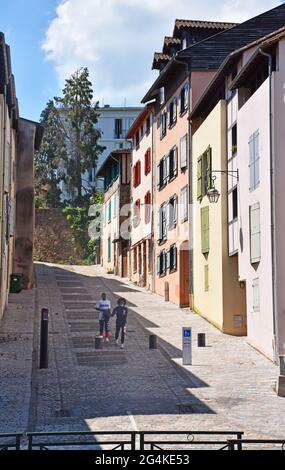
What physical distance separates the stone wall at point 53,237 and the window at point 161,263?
2084 centimetres

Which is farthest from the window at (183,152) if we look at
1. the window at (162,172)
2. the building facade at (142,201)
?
the building facade at (142,201)

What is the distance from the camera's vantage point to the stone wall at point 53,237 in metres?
56.1

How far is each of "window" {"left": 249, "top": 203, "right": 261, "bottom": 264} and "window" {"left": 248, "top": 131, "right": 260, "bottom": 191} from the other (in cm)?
69

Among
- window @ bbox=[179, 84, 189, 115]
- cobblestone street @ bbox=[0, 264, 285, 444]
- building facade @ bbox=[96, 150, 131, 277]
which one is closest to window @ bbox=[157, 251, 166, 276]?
cobblestone street @ bbox=[0, 264, 285, 444]

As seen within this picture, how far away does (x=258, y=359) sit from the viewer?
2059cm

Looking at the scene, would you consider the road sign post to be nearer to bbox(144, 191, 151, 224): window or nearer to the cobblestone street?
the cobblestone street

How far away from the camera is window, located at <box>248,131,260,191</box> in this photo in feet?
71.6

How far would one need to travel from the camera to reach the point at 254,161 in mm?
22125

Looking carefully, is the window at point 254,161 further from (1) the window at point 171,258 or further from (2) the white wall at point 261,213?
(1) the window at point 171,258

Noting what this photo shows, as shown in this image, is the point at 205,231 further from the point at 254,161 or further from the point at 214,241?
the point at 254,161

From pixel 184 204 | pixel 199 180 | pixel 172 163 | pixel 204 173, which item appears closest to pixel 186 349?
pixel 204 173

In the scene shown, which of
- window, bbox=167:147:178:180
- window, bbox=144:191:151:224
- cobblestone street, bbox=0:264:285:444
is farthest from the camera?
window, bbox=144:191:151:224

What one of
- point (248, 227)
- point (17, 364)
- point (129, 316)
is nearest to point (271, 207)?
point (248, 227)

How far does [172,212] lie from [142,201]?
7752 mm
